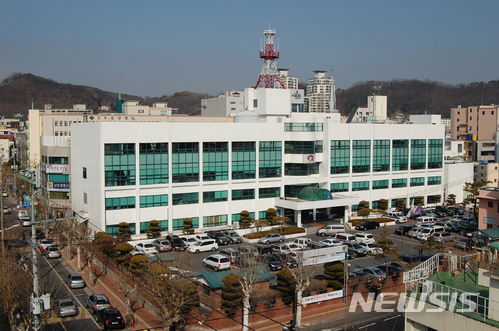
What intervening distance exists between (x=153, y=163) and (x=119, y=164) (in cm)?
221

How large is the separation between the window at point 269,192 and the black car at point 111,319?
61.5 ft

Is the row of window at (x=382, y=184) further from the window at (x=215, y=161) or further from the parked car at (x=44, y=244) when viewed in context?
the parked car at (x=44, y=244)

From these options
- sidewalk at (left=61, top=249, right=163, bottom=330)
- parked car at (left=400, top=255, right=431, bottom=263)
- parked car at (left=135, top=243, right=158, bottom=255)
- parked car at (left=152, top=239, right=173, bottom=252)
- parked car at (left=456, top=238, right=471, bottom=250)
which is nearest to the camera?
sidewalk at (left=61, top=249, right=163, bottom=330)

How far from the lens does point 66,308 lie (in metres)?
19.1

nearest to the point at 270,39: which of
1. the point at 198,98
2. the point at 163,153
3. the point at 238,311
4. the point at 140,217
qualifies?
the point at 163,153

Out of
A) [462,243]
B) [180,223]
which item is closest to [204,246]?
[180,223]

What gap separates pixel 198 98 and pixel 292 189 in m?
138

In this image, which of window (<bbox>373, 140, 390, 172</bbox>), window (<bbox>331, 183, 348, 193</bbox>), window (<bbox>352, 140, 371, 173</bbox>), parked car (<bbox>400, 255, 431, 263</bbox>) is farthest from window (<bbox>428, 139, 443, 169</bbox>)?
parked car (<bbox>400, 255, 431, 263</bbox>)

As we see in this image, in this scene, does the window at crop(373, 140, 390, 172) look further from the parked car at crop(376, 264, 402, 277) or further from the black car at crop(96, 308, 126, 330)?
the black car at crop(96, 308, 126, 330)

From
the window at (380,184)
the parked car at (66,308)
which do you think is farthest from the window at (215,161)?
the parked car at (66,308)

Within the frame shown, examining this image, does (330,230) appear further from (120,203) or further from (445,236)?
(120,203)

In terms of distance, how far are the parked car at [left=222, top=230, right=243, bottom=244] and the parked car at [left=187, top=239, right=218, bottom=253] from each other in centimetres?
202

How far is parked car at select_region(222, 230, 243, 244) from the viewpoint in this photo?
1218 inches

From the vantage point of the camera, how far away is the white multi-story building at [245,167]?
31.4 m
